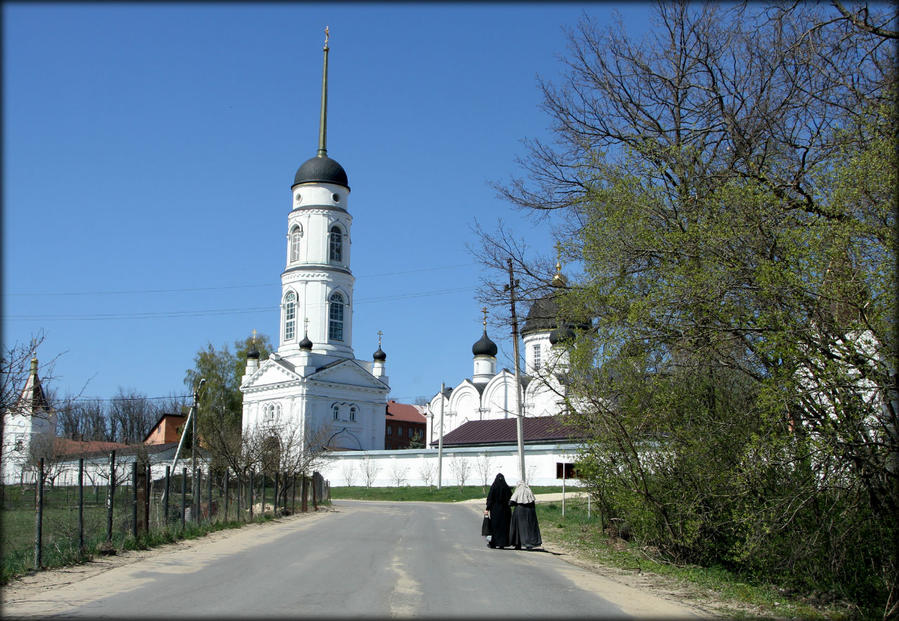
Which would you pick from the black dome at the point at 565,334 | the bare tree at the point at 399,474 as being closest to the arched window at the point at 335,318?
the bare tree at the point at 399,474

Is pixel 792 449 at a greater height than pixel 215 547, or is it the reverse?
pixel 792 449

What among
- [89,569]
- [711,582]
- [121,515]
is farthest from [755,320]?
[121,515]

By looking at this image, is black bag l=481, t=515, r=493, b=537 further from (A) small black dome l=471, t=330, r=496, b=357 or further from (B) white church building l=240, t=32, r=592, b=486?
(A) small black dome l=471, t=330, r=496, b=357

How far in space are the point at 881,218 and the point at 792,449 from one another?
3.40m

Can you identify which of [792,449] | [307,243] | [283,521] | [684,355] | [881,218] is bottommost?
[283,521]

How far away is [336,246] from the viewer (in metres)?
64.0

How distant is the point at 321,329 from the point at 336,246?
6401 millimetres

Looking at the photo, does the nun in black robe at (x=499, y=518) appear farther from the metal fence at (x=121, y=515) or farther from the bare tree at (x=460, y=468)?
the bare tree at (x=460, y=468)

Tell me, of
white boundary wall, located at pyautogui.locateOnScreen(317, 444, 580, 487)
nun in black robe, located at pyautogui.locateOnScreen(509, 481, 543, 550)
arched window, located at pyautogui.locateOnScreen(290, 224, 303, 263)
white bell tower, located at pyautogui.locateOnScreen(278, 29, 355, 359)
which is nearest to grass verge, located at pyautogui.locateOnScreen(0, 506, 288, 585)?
nun in black robe, located at pyautogui.locateOnScreen(509, 481, 543, 550)

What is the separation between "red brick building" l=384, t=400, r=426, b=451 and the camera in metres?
106

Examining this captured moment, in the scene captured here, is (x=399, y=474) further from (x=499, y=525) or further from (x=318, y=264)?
(x=499, y=525)

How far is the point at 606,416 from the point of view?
15.3 meters

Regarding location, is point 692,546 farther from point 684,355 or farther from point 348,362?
point 348,362

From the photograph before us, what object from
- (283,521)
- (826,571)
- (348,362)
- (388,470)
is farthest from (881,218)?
(348,362)
